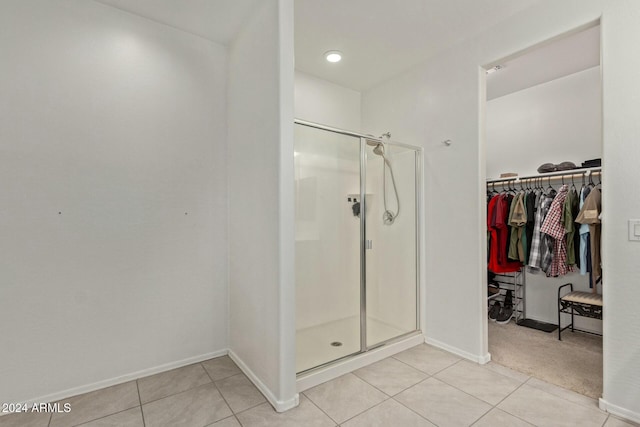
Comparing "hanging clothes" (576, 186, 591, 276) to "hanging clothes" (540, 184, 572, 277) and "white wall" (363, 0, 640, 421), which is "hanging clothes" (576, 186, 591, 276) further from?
"white wall" (363, 0, 640, 421)

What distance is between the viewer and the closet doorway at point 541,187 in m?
2.71

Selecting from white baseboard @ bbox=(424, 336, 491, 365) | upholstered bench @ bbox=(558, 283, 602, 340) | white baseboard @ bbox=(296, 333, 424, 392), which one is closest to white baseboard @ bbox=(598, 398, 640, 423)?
white baseboard @ bbox=(424, 336, 491, 365)

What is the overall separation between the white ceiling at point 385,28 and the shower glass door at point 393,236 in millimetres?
838

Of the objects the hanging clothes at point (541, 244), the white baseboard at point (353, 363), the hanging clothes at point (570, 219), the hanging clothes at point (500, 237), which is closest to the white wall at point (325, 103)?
the hanging clothes at point (500, 237)

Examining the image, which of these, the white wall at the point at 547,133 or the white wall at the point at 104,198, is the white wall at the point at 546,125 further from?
the white wall at the point at 104,198

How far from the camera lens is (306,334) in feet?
9.17

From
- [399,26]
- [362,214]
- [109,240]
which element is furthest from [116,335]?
[399,26]

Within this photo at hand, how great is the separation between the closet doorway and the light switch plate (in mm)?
877

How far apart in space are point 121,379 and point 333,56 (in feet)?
10.1

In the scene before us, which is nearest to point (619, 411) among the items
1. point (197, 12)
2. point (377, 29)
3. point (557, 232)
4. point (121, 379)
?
point (557, 232)

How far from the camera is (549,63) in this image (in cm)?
301

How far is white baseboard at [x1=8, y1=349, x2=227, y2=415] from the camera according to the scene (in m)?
2.03

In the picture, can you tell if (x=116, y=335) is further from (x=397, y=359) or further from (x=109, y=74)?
(x=397, y=359)

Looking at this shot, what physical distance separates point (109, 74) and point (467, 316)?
3.28m
